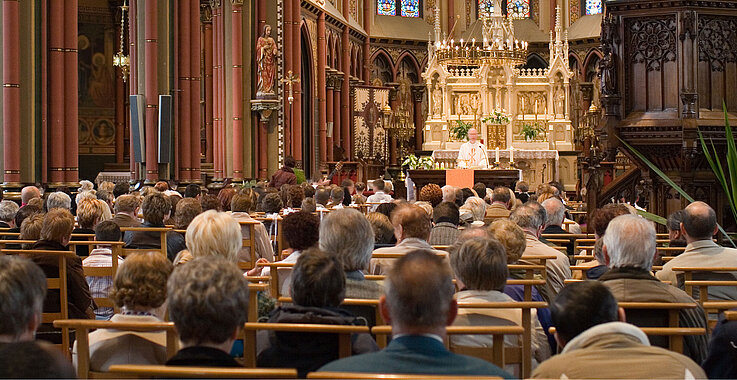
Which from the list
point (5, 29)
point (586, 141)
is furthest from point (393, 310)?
point (586, 141)

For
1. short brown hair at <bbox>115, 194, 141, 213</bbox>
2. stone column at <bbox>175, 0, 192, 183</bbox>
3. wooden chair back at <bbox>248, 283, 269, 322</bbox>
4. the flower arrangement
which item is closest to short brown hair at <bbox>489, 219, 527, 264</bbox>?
wooden chair back at <bbox>248, 283, 269, 322</bbox>

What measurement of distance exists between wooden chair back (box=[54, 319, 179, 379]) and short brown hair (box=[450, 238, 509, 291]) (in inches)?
58.7

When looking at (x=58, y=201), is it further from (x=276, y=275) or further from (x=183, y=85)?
(x=183, y=85)

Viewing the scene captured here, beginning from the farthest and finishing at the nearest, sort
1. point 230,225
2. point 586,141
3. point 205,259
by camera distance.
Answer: point 586,141 < point 230,225 < point 205,259

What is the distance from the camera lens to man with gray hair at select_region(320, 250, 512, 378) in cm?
321

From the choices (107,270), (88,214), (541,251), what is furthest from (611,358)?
(88,214)

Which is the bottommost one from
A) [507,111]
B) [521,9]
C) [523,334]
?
[523,334]

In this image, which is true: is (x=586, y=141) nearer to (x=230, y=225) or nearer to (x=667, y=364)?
(x=230, y=225)

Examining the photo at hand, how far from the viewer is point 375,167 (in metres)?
33.8

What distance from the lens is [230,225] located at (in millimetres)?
5793

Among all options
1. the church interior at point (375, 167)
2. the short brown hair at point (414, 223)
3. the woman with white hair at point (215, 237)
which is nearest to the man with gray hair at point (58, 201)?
the church interior at point (375, 167)

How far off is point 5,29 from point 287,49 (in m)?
10.4

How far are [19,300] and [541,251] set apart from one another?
15.4 feet

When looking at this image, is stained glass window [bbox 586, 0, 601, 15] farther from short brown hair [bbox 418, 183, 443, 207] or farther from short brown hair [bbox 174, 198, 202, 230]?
short brown hair [bbox 174, 198, 202, 230]
